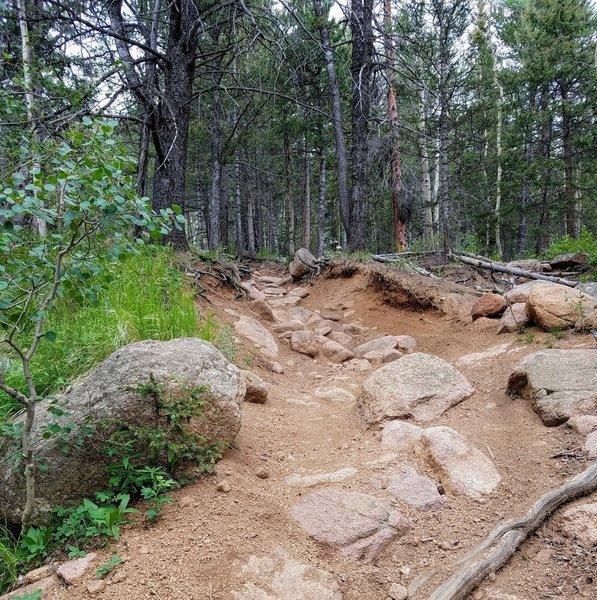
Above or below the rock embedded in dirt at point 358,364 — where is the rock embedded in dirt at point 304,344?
above

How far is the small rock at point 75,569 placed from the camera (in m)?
1.58

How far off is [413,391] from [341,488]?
133 cm

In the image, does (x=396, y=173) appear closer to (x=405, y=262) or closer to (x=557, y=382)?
(x=405, y=262)

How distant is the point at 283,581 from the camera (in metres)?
1.65

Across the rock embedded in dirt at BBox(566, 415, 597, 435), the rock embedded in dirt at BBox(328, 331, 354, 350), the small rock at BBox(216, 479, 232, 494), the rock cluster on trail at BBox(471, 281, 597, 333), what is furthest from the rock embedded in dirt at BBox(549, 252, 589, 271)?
the small rock at BBox(216, 479, 232, 494)

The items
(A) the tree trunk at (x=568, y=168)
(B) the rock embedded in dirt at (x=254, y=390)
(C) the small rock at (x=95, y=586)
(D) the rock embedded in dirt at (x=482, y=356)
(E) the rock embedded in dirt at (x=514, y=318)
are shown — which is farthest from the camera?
(A) the tree trunk at (x=568, y=168)

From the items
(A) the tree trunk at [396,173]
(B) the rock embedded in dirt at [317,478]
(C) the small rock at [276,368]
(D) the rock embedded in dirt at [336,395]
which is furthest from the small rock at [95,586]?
(A) the tree trunk at [396,173]

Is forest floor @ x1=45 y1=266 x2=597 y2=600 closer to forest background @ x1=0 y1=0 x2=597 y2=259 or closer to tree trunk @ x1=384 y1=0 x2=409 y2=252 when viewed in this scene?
forest background @ x1=0 y1=0 x2=597 y2=259

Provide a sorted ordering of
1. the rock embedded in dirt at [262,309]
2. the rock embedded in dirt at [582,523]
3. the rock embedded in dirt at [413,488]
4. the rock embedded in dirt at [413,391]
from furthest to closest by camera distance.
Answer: the rock embedded in dirt at [262,309]
the rock embedded in dirt at [413,391]
the rock embedded in dirt at [413,488]
the rock embedded in dirt at [582,523]

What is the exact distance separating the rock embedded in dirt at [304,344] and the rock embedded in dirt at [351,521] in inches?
130

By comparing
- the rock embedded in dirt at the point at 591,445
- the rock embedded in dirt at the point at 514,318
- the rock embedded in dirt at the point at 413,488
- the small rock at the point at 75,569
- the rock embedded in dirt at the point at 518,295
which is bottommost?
the rock embedded in dirt at the point at 413,488

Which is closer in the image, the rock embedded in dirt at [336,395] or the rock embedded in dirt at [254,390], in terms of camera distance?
the rock embedded in dirt at [254,390]

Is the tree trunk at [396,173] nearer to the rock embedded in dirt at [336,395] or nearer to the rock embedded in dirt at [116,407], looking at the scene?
the rock embedded in dirt at [336,395]

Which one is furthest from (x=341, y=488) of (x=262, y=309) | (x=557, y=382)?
(x=262, y=309)
